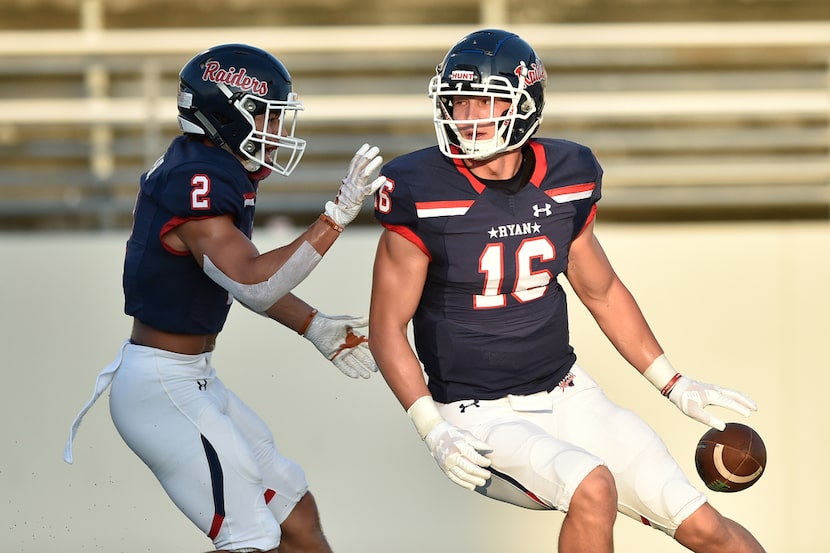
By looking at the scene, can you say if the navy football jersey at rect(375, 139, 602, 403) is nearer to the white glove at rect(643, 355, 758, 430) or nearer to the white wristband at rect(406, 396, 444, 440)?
the white wristband at rect(406, 396, 444, 440)

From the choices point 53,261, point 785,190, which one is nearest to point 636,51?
point 785,190

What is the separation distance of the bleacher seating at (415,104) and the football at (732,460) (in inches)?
83.0

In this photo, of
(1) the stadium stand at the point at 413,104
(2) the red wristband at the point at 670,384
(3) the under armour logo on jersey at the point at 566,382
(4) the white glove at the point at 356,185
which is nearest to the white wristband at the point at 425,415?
(3) the under armour logo on jersey at the point at 566,382

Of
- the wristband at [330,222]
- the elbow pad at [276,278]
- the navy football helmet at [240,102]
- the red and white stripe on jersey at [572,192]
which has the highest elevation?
the navy football helmet at [240,102]

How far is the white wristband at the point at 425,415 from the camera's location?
3.16 metres

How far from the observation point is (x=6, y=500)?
15.7ft

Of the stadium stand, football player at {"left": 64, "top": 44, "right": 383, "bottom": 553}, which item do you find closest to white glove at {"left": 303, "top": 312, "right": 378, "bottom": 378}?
football player at {"left": 64, "top": 44, "right": 383, "bottom": 553}

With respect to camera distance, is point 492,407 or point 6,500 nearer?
point 492,407

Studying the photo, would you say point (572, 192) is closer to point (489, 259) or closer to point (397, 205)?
point (489, 259)

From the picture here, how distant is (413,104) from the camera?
6.63 meters

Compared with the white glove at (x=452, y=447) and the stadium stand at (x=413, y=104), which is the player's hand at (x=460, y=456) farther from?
the stadium stand at (x=413, y=104)

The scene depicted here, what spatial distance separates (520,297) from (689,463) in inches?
73.5

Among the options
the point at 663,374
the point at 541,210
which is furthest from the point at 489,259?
the point at 663,374

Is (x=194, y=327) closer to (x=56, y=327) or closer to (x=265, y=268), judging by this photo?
(x=265, y=268)
